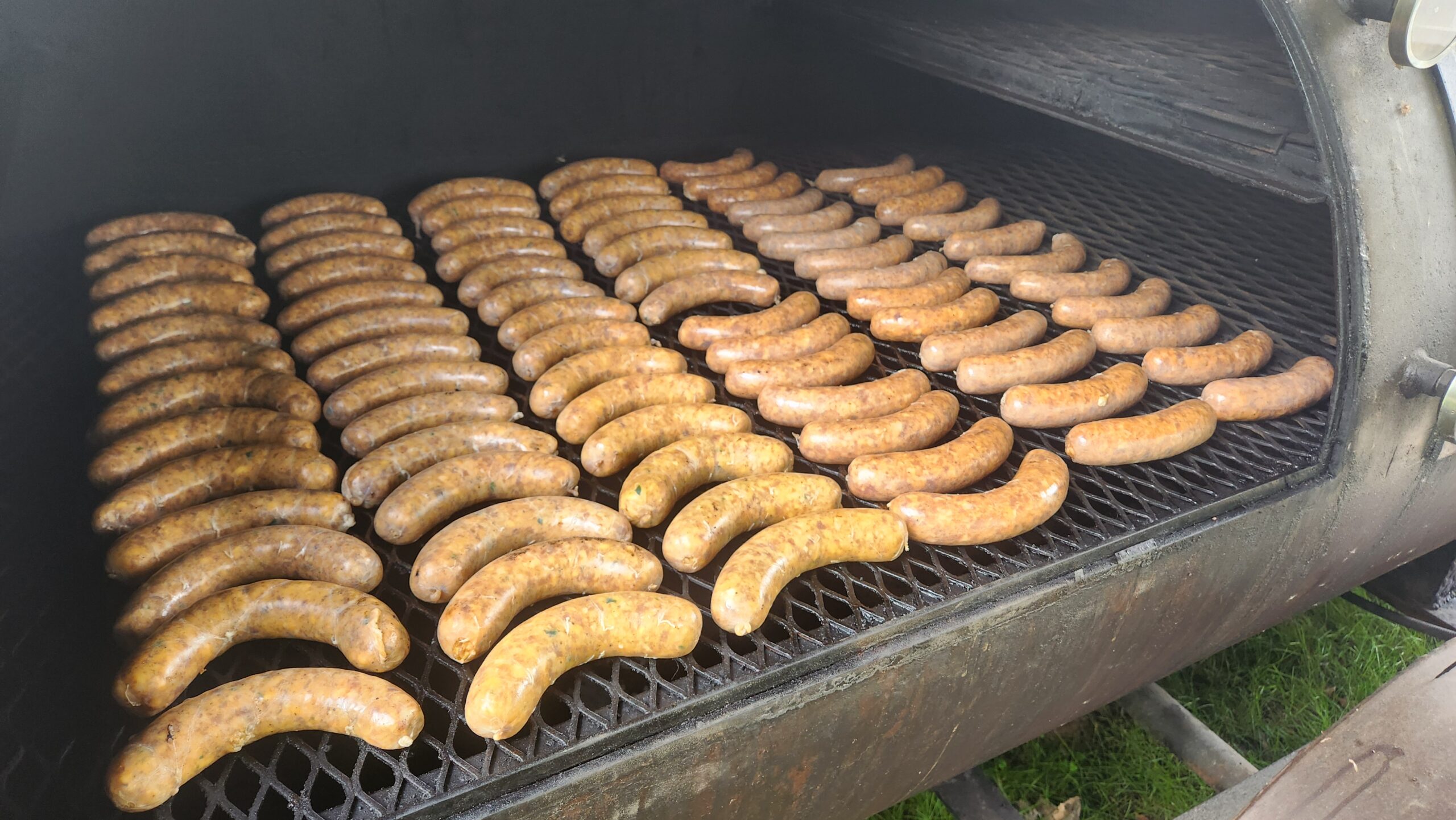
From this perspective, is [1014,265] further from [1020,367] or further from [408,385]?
[408,385]

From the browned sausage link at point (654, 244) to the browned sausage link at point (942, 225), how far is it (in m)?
0.92

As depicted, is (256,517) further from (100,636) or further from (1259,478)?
(1259,478)

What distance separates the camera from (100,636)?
7.95 feet

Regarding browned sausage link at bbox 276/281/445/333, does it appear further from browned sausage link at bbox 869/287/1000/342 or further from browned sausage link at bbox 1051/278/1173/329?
browned sausage link at bbox 1051/278/1173/329

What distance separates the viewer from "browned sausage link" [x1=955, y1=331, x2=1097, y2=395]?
3.30 meters

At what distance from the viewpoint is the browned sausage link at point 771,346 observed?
133 inches

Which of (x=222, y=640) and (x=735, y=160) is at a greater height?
(x=735, y=160)

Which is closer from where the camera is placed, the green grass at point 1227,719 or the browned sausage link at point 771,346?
the browned sausage link at point 771,346

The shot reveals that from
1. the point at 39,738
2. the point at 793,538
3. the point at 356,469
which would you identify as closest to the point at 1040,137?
the point at 793,538

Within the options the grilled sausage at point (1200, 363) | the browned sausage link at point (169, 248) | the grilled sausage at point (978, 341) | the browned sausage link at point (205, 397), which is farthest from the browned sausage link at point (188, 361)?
the grilled sausage at point (1200, 363)

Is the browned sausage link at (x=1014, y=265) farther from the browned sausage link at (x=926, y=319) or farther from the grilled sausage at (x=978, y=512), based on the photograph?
the grilled sausage at (x=978, y=512)

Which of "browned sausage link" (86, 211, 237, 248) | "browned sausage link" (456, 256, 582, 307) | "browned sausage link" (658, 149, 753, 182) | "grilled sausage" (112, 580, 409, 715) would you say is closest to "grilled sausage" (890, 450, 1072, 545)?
"grilled sausage" (112, 580, 409, 715)

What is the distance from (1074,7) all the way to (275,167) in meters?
4.40

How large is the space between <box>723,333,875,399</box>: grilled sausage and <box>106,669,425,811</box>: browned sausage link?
1.61 m
